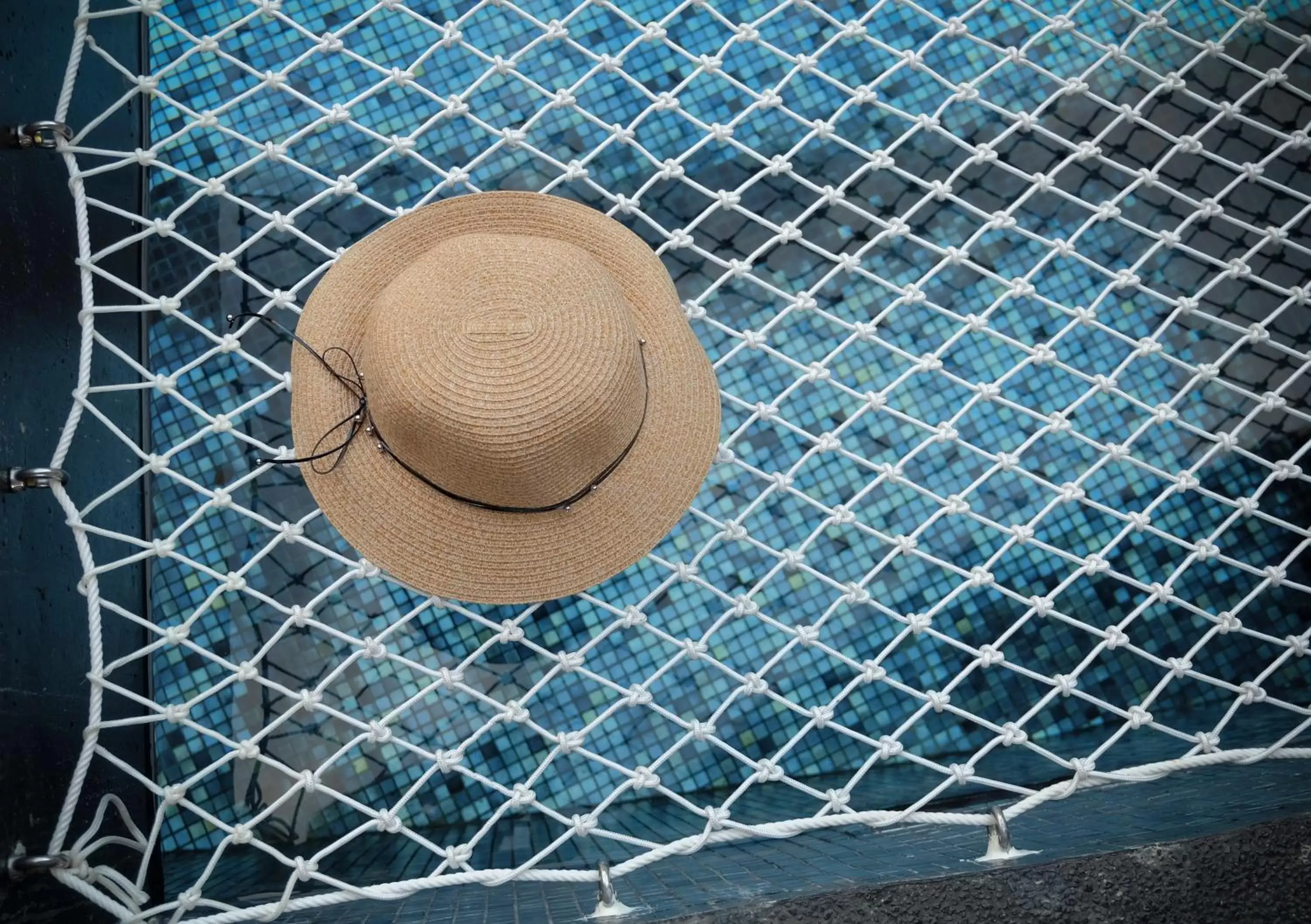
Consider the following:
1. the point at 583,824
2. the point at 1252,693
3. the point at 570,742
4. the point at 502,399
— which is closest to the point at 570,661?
the point at 570,742

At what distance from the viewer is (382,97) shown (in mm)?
1880

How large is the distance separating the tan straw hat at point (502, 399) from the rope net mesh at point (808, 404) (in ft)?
0.89

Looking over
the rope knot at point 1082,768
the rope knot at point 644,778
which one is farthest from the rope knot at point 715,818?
the rope knot at point 1082,768

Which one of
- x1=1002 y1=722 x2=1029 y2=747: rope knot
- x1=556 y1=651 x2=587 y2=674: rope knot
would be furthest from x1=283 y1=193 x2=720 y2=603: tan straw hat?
x1=1002 y1=722 x2=1029 y2=747: rope knot

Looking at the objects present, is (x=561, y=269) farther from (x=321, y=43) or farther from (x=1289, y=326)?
(x=1289, y=326)

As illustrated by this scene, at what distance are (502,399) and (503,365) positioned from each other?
3cm

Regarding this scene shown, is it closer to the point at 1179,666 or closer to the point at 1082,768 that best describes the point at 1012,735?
the point at 1082,768

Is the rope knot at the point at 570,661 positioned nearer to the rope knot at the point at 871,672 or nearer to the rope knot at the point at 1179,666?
the rope knot at the point at 871,672

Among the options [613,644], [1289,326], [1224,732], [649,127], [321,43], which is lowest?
[1224,732]

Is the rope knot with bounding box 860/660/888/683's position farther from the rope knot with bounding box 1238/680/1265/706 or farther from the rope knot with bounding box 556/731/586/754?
the rope knot with bounding box 1238/680/1265/706

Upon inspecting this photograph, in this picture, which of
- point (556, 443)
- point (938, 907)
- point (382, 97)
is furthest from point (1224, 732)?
point (382, 97)

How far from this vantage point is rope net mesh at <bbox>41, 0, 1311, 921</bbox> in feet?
5.32

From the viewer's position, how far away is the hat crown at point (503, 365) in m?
1.05

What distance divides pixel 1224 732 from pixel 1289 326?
0.75 meters
